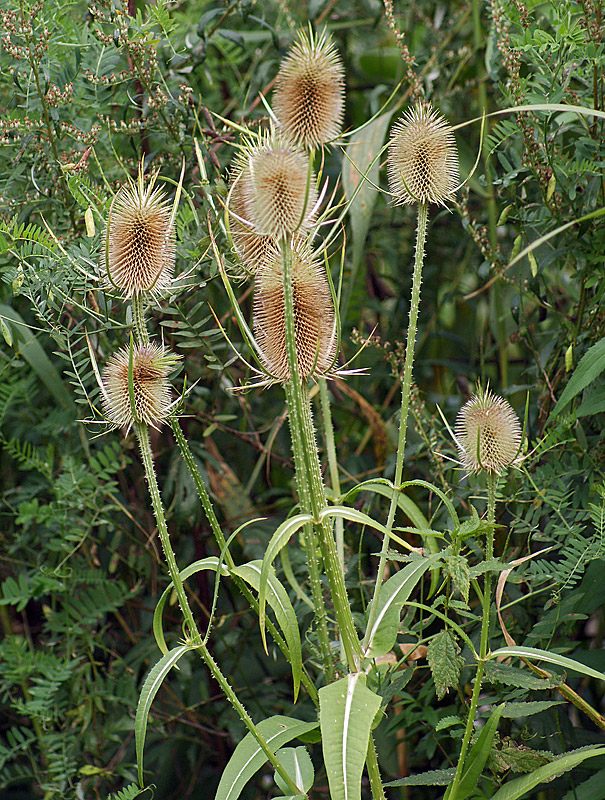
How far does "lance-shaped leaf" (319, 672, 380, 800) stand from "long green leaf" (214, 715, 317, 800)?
0.46 feet

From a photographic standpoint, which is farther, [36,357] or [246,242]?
[36,357]

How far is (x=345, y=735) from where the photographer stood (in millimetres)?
583

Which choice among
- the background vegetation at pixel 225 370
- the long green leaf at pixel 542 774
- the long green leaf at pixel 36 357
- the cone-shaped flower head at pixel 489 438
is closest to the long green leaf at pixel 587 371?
the background vegetation at pixel 225 370

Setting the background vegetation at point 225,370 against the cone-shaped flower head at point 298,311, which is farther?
the background vegetation at point 225,370

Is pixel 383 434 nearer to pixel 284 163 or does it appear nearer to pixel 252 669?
pixel 252 669

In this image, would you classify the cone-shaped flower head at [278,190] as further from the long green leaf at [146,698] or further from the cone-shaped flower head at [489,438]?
the long green leaf at [146,698]

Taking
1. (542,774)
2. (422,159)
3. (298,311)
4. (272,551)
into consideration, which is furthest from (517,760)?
(422,159)

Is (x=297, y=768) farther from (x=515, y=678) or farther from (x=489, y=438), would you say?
(x=489, y=438)

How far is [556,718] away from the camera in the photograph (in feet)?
3.00

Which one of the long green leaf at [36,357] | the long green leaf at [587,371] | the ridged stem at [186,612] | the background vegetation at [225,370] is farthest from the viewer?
the long green leaf at [36,357]

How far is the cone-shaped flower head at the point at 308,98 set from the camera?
65 centimetres

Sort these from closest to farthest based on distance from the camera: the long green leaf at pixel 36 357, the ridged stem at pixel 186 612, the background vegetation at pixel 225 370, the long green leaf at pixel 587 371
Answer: the ridged stem at pixel 186 612 < the long green leaf at pixel 587 371 < the background vegetation at pixel 225 370 < the long green leaf at pixel 36 357

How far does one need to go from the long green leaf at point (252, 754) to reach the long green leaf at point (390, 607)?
4.1 inches

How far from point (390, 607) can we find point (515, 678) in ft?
0.48
